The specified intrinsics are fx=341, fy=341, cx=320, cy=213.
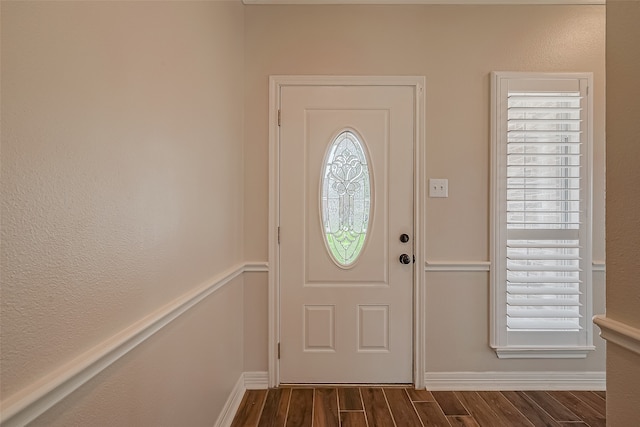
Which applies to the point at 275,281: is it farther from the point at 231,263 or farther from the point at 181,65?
the point at 181,65

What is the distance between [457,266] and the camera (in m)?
2.28

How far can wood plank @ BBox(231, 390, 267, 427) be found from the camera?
76.7 inches

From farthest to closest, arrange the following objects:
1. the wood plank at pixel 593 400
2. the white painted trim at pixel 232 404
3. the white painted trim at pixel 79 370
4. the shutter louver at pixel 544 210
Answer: the shutter louver at pixel 544 210 < the wood plank at pixel 593 400 < the white painted trim at pixel 232 404 < the white painted trim at pixel 79 370

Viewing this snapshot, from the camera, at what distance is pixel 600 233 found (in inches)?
89.4

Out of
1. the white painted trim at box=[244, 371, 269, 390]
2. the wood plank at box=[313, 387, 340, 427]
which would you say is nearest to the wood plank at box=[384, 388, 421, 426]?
the wood plank at box=[313, 387, 340, 427]

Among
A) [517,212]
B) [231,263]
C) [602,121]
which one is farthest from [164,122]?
[602,121]

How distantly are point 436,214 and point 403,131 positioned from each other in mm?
598

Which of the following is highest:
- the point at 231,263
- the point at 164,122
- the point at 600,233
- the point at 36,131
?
the point at 164,122

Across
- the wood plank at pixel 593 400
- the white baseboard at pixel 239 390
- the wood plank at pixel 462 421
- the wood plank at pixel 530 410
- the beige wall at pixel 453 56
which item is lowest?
the wood plank at pixel 462 421

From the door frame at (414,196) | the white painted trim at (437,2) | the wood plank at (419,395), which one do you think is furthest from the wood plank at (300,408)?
the white painted trim at (437,2)

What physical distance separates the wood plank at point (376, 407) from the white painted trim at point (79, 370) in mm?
1331

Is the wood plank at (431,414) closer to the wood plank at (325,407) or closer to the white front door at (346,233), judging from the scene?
the white front door at (346,233)

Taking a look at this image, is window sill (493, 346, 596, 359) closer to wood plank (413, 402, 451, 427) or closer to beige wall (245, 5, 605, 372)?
beige wall (245, 5, 605, 372)

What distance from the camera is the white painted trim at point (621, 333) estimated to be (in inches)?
32.6
